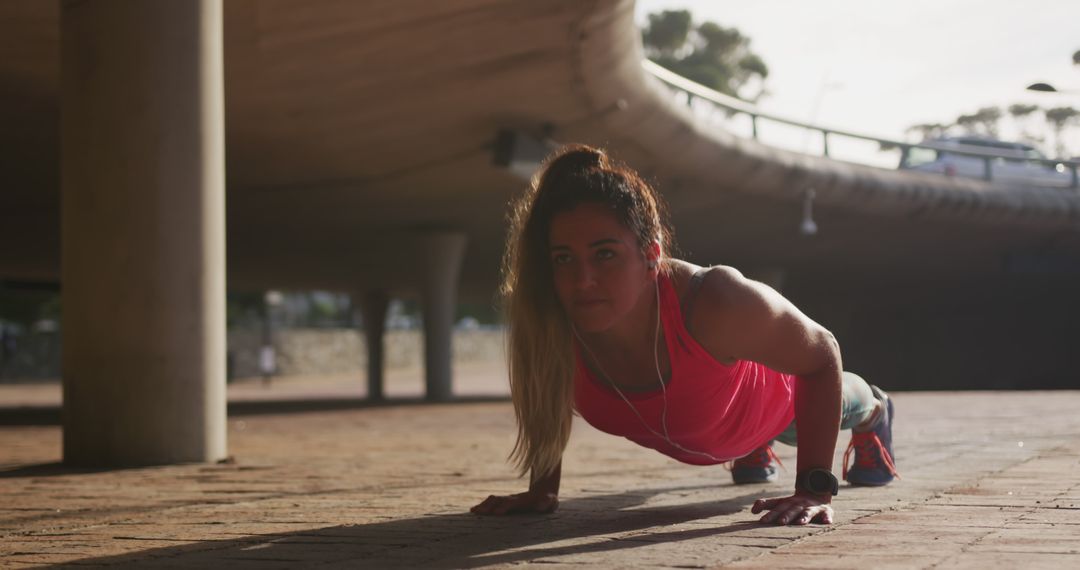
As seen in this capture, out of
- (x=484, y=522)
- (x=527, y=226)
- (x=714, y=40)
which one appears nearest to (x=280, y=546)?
(x=484, y=522)

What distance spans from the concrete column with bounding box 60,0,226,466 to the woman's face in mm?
4309

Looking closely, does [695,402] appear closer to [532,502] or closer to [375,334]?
[532,502]

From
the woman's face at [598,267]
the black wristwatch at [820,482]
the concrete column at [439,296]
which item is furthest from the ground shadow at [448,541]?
the concrete column at [439,296]

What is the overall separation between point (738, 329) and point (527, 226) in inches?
32.1

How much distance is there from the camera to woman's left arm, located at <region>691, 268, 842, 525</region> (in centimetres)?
396

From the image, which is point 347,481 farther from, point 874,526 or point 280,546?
point 874,526

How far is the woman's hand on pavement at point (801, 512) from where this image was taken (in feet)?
13.3

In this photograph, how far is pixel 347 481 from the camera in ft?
21.1

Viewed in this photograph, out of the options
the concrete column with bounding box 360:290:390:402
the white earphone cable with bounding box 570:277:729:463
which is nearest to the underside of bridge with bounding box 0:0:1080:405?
the concrete column with bounding box 360:290:390:402

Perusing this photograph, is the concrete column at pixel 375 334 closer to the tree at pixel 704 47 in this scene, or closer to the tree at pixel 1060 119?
the tree at pixel 1060 119

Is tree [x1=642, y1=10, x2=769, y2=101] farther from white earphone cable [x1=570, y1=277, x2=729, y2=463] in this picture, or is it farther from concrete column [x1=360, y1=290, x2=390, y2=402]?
white earphone cable [x1=570, y1=277, x2=729, y2=463]

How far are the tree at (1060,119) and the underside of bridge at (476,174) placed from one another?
4.57 metres

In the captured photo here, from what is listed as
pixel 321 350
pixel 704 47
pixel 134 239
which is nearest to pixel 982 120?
pixel 704 47

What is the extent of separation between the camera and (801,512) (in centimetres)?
407
